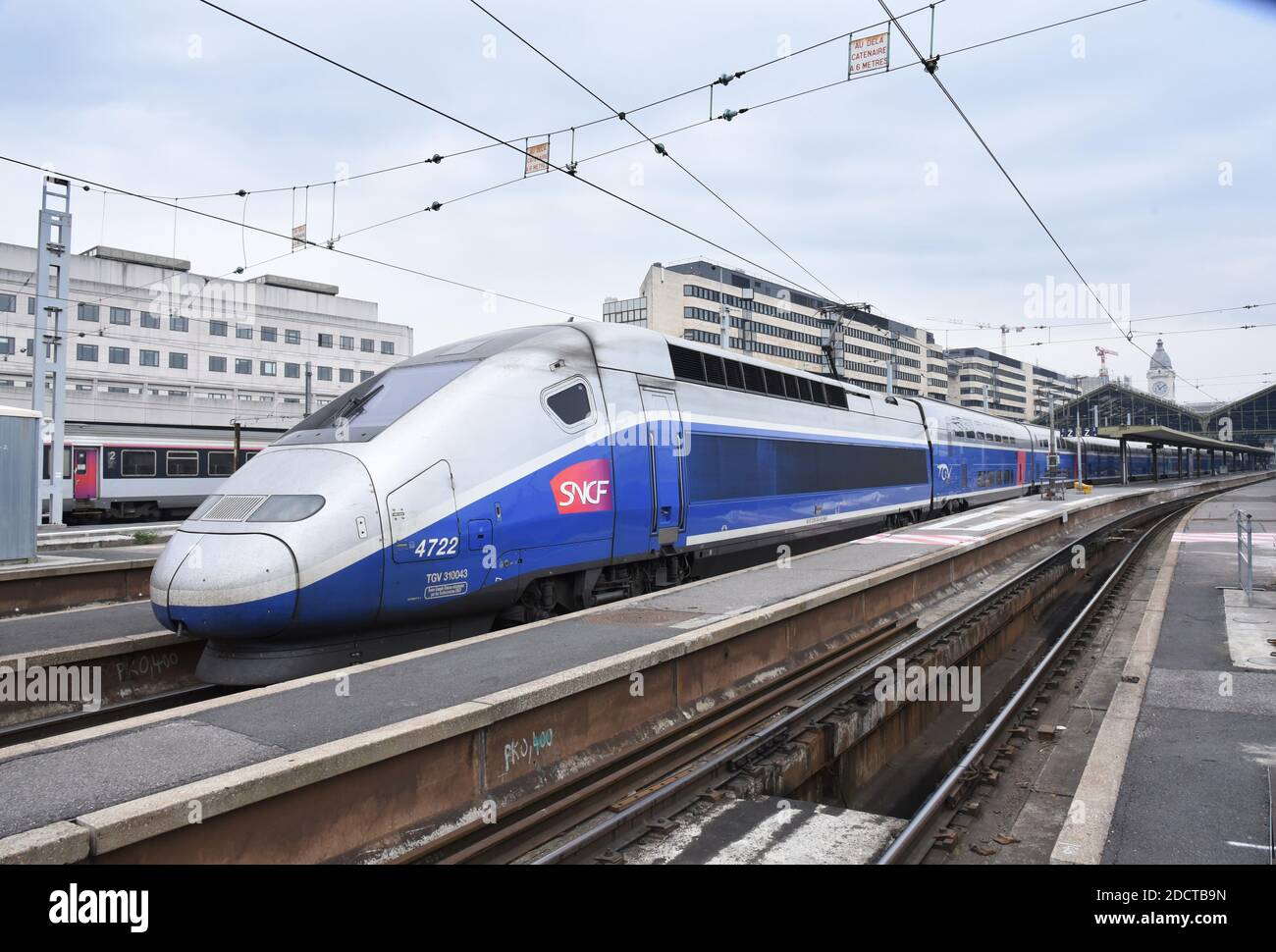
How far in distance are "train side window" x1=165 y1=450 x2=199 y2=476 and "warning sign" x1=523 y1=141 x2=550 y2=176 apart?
2577cm

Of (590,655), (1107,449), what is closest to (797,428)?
(590,655)

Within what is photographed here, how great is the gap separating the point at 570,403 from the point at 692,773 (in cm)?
449

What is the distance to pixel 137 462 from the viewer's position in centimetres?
3120

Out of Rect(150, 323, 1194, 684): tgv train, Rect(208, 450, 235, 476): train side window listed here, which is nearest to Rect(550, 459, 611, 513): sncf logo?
Rect(150, 323, 1194, 684): tgv train

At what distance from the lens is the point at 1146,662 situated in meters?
8.52

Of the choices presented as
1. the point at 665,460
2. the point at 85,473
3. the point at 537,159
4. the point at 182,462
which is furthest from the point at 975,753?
the point at 182,462

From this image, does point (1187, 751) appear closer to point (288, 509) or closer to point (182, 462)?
point (288, 509)

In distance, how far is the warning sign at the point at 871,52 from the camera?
10508 mm

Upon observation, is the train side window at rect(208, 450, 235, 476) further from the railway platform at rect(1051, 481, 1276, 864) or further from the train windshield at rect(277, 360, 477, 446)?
the railway platform at rect(1051, 481, 1276, 864)

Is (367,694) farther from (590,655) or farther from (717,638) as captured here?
(717,638)

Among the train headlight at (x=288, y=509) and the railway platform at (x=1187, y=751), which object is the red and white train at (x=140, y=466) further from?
the railway platform at (x=1187, y=751)

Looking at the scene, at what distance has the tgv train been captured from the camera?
678 centimetres
